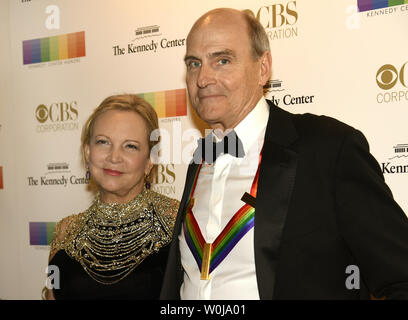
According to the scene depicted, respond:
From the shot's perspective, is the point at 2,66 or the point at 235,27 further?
the point at 2,66

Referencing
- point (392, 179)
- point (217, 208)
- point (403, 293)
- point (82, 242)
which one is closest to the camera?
point (403, 293)

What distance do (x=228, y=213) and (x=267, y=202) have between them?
0.22 meters

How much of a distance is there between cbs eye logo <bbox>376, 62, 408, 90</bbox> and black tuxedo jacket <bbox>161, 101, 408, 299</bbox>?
1.17m

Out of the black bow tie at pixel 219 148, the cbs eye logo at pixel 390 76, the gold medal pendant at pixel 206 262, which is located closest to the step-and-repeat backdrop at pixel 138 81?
the cbs eye logo at pixel 390 76

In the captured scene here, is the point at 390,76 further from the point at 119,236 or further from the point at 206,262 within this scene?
the point at 119,236

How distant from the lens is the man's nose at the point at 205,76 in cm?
189

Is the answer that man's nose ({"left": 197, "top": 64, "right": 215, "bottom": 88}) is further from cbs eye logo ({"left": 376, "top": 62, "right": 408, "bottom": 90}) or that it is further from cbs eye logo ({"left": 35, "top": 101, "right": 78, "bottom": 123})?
cbs eye logo ({"left": 35, "top": 101, "right": 78, "bottom": 123})

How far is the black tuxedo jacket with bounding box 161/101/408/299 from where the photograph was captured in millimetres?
1463

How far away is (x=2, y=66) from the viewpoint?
13.3 feet

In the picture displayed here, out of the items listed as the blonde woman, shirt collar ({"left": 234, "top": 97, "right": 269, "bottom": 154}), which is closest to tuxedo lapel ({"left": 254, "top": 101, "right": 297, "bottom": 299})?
shirt collar ({"left": 234, "top": 97, "right": 269, "bottom": 154})

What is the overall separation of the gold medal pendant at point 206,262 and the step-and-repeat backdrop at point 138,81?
133 cm

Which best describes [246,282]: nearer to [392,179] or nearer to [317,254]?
[317,254]

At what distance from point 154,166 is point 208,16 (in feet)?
3.08

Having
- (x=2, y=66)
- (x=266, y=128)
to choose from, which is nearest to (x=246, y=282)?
(x=266, y=128)
